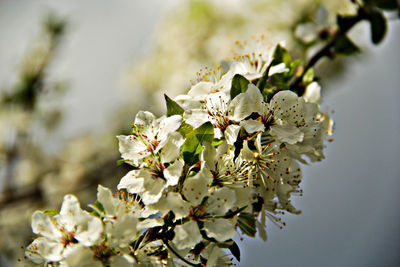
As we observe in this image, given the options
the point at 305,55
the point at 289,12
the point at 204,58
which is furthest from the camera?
the point at 204,58

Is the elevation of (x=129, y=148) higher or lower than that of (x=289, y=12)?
lower

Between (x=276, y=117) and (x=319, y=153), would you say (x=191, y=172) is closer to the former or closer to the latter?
(x=276, y=117)

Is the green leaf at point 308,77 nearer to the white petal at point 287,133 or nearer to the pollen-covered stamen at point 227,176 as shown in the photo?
the white petal at point 287,133

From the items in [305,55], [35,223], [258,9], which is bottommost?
[35,223]

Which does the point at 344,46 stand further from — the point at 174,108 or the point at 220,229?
the point at 220,229

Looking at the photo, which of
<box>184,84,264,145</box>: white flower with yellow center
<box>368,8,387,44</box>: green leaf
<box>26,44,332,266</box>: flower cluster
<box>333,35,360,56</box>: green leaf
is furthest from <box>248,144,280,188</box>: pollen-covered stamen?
<box>368,8,387,44</box>: green leaf

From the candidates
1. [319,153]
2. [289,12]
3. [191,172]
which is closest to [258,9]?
[289,12]

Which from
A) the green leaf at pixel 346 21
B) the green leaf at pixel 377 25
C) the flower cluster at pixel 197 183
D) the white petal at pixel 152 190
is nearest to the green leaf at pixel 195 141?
the flower cluster at pixel 197 183

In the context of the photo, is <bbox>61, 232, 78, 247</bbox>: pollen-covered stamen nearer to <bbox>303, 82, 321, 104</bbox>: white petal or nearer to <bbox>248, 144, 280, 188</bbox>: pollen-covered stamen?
<bbox>248, 144, 280, 188</bbox>: pollen-covered stamen
